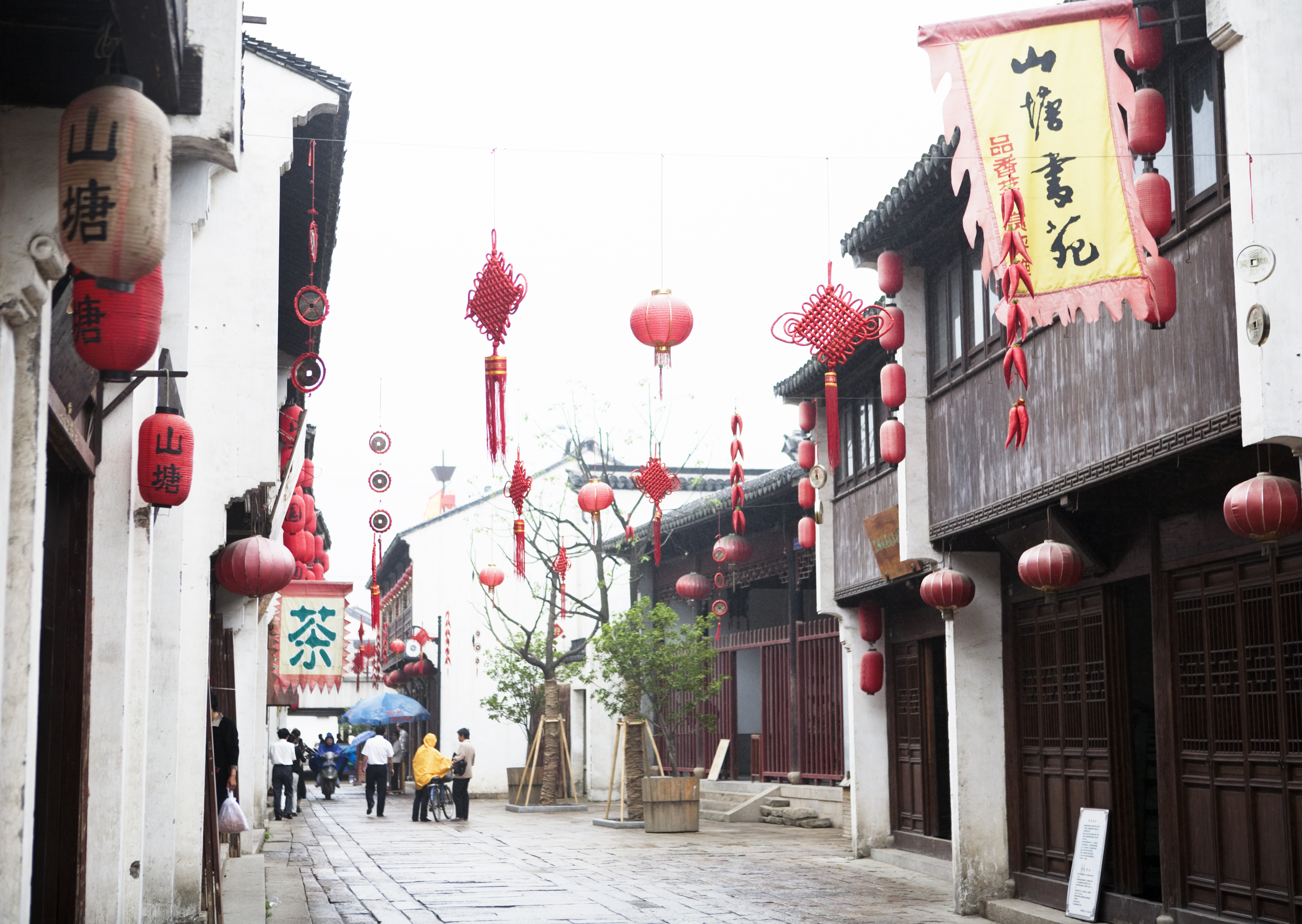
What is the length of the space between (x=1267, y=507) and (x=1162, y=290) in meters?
1.45

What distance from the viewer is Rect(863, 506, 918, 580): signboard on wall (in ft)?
53.7

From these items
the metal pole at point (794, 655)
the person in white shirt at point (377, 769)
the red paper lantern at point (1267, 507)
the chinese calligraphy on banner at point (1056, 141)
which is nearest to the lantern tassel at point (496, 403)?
the chinese calligraphy on banner at point (1056, 141)

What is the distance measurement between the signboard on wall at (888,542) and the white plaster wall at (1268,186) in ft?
25.9

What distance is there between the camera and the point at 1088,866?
40.0 ft

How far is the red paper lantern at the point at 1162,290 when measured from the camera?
872cm

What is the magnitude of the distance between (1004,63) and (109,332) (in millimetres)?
5581

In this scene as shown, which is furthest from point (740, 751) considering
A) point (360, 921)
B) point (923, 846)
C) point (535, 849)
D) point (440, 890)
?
point (360, 921)

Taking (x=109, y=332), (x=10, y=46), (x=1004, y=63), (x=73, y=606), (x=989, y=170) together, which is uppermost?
(x=1004, y=63)

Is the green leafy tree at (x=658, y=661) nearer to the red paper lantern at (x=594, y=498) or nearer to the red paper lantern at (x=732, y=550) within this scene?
the red paper lantern at (x=732, y=550)

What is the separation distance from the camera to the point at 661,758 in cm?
3159

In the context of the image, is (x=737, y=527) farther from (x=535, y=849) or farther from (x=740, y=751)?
(x=740, y=751)

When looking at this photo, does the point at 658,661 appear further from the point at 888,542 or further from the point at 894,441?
the point at 894,441

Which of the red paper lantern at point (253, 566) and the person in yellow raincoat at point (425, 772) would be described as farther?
the person in yellow raincoat at point (425, 772)

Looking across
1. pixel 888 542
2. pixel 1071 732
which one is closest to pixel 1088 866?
pixel 1071 732
